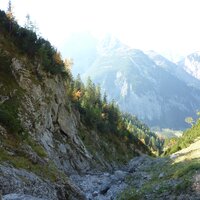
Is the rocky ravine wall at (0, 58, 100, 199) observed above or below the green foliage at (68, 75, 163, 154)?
below

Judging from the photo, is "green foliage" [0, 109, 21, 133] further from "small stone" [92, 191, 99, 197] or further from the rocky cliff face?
"small stone" [92, 191, 99, 197]

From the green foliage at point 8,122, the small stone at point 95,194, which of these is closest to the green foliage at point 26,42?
the green foliage at point 8,122

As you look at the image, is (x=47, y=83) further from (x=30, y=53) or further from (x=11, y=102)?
(x=11, y=102)

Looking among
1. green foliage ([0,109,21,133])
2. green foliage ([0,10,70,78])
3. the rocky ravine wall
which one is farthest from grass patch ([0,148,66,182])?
green foliage ([0,10,70,78])

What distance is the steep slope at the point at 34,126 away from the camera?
76.6 feet

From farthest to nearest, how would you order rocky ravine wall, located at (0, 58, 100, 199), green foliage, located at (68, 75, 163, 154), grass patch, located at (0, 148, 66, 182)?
green foliage, located at (68, 75, 163, 154), grass patch, located at (0, 148, 66, 182), rocky ravine wall, located at (0, 58, 100, 199)

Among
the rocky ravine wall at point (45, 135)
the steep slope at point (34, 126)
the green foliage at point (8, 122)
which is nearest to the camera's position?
the rocky ravine wall at point (45, 135)

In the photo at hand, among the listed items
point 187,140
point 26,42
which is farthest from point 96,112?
point 26,42

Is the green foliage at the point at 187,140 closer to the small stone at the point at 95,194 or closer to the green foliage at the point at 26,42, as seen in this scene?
the green foliage at the point at 26,42

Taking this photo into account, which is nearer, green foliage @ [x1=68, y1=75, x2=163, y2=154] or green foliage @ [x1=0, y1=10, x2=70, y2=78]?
green foliage @ [x1=0, y1=10, x2=70, y2=78]

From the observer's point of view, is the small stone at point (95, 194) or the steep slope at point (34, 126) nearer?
the steep slope at point (34, 126)

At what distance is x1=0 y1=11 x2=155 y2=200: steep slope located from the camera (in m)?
23.3

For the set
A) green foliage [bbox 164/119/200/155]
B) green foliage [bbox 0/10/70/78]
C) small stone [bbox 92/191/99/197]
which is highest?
green foliage [bbox 0/10/70/78]

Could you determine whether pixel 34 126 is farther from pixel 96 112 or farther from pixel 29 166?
pixel 96 112
